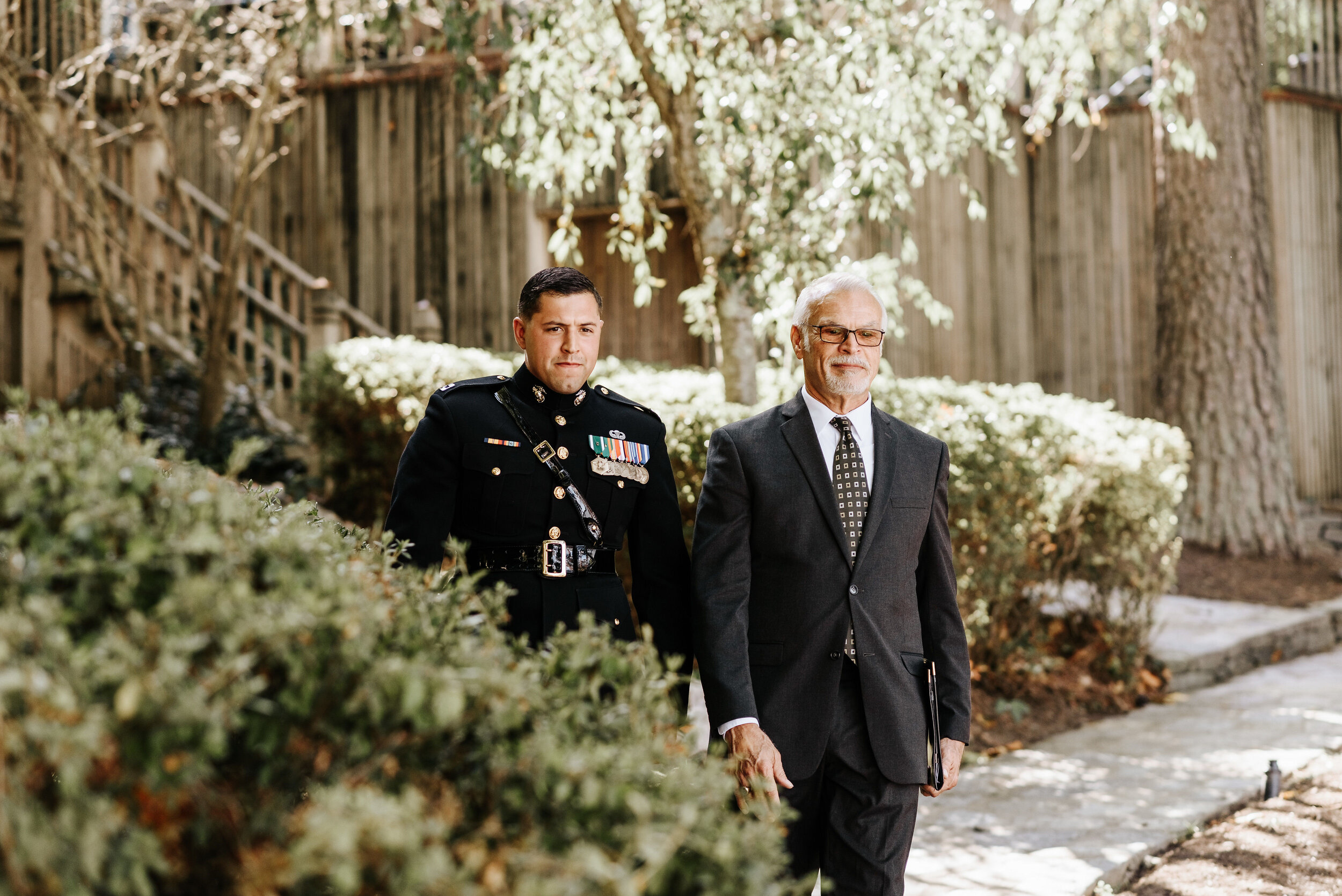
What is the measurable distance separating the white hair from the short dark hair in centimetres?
52

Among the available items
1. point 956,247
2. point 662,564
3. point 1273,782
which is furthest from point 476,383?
point 956,247

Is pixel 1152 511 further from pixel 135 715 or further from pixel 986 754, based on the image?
pixel 135 715

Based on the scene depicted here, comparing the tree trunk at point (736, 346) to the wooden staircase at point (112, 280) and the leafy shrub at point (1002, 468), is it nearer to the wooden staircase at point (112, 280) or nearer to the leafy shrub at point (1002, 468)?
the leafy shrub at point (1002, 468)

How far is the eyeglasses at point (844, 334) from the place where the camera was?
2.91 meters

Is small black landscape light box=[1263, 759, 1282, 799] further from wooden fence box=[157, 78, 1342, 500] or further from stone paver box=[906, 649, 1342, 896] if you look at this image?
wooden fence box=[157, 78, 1342, 500]

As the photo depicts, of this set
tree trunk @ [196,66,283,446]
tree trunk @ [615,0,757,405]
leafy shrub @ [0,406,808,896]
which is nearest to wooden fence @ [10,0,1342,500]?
tree trunk @ [196,66,283,446]

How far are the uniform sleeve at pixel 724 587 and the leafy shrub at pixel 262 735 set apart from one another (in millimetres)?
974

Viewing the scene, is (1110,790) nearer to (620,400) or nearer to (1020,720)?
(1020,720)

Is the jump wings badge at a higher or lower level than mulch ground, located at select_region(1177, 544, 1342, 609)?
higher

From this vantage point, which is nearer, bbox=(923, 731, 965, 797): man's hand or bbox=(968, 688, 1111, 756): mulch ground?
bbox=(923, 731, 965, 797): man's hand

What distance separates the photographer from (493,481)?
10.2 feet

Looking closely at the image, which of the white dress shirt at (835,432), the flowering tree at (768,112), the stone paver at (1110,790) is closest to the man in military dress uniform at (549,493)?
the white dress shirt at (835,432)

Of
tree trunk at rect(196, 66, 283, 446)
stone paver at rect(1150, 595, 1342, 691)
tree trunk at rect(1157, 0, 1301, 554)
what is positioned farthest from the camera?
tree trunk at rect(1157, 0, 1301, 554)

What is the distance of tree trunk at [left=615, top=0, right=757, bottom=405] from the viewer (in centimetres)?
636
